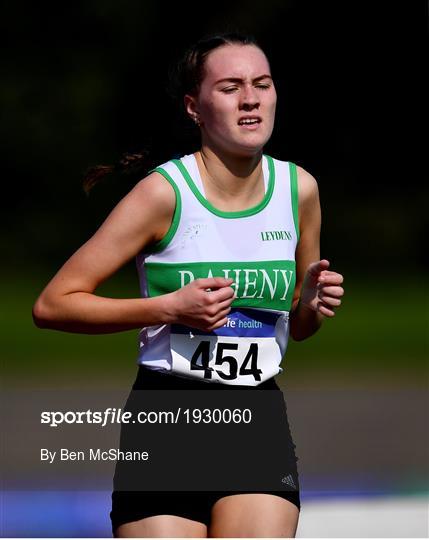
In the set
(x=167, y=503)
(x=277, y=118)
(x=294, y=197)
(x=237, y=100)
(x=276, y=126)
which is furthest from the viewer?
(x=277, y=118)

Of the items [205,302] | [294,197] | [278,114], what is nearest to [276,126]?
[278,114]

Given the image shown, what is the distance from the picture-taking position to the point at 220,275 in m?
3.70

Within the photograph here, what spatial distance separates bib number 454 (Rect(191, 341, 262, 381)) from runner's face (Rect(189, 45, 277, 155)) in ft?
1.97

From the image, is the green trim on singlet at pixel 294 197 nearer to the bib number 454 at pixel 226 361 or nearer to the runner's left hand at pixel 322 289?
the runner's left hand at pixel 322 289

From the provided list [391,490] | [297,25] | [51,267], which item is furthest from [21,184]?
[391,490]

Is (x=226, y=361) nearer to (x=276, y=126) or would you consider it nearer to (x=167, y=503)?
(x=167, y=503)

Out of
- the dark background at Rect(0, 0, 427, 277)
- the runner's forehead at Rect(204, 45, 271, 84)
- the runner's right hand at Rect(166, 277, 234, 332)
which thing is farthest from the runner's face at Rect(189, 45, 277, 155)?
the dark background at Rect(0, 0, 427, 277)

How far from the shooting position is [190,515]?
3.61 m

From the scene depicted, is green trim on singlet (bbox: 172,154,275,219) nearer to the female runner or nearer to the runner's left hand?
the female runner

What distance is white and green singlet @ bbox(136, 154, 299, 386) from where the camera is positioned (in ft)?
12.1

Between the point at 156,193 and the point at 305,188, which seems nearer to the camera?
the point at 156,193

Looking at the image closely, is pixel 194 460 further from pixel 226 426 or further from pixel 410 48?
pixel 410 48

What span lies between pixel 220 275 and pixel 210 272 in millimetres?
31

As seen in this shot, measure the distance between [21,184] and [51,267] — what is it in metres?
1.86
